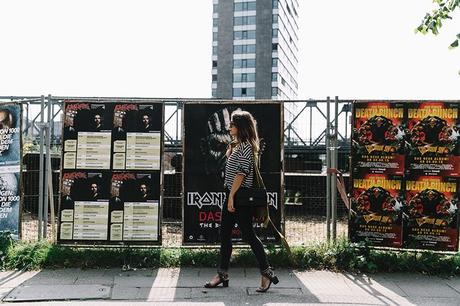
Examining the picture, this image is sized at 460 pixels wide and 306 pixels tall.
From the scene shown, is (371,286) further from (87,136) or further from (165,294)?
(87,136)

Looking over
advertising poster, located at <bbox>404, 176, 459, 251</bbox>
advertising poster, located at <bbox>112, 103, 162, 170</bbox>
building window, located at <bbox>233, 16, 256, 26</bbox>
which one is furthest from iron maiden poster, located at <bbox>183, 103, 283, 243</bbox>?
building window, located at <bbox>233, 16, 256, 26</bbox>

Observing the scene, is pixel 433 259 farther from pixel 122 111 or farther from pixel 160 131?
pixel 122 111

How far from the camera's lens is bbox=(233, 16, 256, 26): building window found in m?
99.4

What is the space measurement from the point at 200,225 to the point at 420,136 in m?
3.33

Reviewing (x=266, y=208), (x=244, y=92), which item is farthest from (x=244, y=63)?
(x=266, y=208)

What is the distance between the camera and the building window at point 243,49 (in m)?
99.1

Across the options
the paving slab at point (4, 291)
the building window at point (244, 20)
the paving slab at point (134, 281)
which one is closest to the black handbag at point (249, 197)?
the paving slab at point (134, 281)

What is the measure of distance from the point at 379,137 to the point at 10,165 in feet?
17.6

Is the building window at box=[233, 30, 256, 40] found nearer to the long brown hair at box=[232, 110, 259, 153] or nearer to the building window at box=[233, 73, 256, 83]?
the building window at box=[233, 73, 256, 83]

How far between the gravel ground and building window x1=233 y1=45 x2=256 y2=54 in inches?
3596

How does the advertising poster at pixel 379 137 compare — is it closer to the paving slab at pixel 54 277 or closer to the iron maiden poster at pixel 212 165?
the iron maiden poster at pixel 212 165

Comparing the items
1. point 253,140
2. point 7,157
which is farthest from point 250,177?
point 7,157

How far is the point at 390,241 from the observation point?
696 centimetres

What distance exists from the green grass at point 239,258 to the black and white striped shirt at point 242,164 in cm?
158
